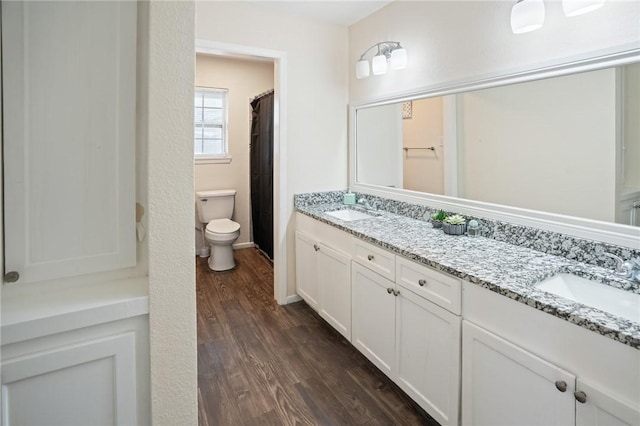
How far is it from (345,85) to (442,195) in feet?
4.58

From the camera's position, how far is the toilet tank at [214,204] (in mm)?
4070

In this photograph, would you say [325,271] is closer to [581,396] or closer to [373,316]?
[373,316]

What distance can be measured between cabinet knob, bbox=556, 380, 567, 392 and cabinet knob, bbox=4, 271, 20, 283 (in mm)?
1506

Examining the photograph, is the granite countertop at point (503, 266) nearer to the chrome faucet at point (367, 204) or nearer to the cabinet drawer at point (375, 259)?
the cabinet drawer at point (375, 259)

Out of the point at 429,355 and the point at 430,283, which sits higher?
the point at 430,283

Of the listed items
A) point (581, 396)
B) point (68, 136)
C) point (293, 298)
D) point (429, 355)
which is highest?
point (68, 136)

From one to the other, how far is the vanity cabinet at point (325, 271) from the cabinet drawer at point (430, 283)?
52 cm

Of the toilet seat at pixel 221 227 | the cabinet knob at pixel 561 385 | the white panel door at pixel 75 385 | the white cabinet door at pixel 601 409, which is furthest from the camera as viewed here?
the toilet seat at pixel 221 227

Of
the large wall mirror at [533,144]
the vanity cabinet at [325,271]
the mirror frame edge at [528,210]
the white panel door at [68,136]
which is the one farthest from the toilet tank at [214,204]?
the white panel door at [68,136]

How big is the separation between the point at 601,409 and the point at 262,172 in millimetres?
3477

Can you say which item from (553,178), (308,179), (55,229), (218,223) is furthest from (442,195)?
(218,223)

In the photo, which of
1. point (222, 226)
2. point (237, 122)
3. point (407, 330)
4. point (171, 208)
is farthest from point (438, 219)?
point (237, 122)

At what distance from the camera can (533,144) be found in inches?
68.6

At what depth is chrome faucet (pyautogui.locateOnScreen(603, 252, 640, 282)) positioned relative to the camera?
129cm
